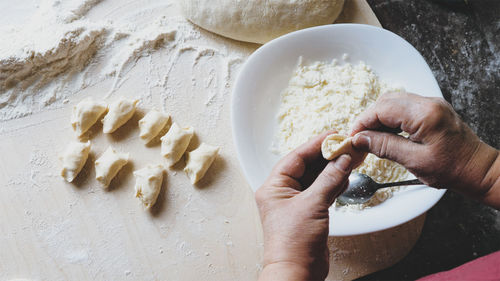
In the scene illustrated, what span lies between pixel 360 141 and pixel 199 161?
57 cm

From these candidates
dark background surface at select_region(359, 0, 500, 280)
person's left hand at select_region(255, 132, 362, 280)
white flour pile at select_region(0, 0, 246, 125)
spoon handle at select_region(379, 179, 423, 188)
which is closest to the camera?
person's left hand at select_region(255, 132, 362, 280)

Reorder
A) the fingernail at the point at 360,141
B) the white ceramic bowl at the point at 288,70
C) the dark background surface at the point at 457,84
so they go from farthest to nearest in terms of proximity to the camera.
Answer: the dark background surface at the point at 457,84 → the white ceramic bowl at the point at 288,70 → the fingernail at the point at 360,141

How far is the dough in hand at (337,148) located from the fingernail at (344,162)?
0.02 m

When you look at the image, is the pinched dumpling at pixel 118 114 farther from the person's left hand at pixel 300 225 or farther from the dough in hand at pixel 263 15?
the person's left hand at pixel 300 225

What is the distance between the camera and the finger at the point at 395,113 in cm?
93

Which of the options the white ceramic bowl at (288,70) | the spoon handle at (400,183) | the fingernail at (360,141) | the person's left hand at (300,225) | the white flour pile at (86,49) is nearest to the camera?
the person's left hand at (300,225)

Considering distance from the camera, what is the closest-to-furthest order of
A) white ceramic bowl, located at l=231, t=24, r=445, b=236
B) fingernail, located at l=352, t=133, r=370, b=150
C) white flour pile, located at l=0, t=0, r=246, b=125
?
fingernail, located at l=352, t=133, r=370, b=150, white ceramic bowl, located at l=231, t=24, r=445, b=236, white flour pile, located at l=0, t=0, r=246, b=125

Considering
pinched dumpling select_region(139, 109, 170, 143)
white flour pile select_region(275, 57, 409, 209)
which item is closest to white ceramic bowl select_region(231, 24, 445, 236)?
white flour pile select_region(275, 57, 409, 209)

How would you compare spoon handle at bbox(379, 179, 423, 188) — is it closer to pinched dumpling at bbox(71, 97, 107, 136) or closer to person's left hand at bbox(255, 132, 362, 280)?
person's left hand at bbox(255, 132, 362, 280)

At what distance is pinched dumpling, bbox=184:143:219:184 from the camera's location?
4.44ft

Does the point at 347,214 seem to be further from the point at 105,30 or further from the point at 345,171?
the point at 105,30

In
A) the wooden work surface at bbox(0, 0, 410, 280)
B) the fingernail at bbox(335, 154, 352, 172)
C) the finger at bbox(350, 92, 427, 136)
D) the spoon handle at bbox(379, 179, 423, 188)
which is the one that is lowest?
the wooden work surface at bbox(0, 0, 410, 280)

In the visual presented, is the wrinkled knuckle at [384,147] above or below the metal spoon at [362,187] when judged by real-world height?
above

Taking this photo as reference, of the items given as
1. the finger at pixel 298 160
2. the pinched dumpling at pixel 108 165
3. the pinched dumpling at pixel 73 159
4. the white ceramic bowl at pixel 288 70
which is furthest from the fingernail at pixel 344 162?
the pinched dumpling at pixel 73 159
